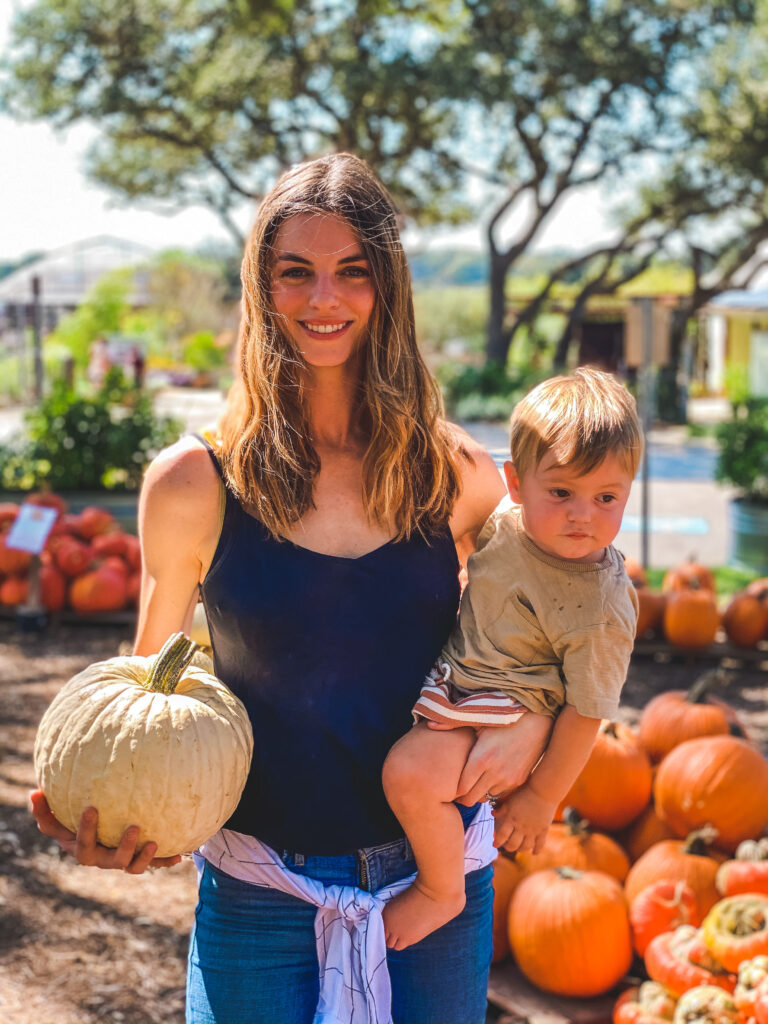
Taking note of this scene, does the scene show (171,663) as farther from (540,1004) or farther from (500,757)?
(540,1004)

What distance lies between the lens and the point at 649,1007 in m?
2.90

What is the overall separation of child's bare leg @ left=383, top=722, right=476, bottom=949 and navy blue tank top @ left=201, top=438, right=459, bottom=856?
0.09m

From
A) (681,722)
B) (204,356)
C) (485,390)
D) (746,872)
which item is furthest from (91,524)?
(204,356)

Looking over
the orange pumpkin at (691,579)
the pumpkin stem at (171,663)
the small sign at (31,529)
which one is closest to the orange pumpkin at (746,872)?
the pumpkin stem at (171,663)

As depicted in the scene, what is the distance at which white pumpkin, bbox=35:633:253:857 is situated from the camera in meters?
1.76

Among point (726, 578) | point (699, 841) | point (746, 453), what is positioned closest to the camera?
point (699, 841)

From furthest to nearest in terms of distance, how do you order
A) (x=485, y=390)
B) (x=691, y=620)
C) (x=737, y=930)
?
(x=485, y=390) < (x=691, y=620) < (x=737, y=930)

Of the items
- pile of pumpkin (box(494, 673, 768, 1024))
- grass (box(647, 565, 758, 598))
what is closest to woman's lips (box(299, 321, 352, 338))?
pile of pumpkin (box(494, 673, 768, 1024))

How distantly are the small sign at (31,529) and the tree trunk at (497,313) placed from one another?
20.2 meters

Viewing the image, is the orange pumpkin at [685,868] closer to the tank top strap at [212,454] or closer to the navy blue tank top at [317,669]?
the navy blue tank top at [317,669]

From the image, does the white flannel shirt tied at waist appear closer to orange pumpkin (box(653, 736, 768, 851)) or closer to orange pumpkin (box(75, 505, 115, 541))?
orange pumpkin (box(653, 736, 768, 851))

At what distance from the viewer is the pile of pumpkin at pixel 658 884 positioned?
2863 millimetres

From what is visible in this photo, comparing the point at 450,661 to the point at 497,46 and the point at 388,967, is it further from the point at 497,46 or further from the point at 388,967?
the point at 497,46

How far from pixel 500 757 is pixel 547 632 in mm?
241
